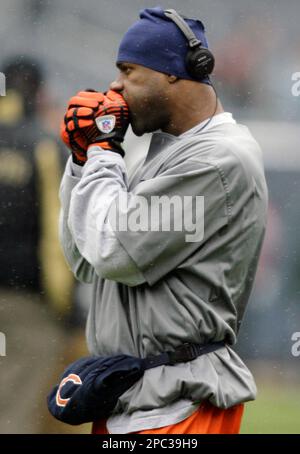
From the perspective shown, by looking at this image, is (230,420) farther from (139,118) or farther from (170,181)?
(139,118)

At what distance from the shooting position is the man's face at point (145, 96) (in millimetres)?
2436

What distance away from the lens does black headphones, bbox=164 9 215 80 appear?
2.41 meters

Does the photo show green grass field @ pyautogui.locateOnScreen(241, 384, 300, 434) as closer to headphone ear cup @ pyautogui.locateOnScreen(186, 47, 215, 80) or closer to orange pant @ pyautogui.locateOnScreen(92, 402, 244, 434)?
orange pant @ pyautogui.locateOnScreen(92, 402, 244, 434)

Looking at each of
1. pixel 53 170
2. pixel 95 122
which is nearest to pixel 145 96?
pixel 95 122

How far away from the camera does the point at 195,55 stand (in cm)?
242

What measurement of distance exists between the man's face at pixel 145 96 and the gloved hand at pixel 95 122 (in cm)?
3

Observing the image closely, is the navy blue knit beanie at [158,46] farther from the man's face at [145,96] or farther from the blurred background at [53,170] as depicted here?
the blurred background at [53,170]

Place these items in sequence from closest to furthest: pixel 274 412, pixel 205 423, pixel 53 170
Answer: pixel 205 423
pixel 53 170
pixel 274 412

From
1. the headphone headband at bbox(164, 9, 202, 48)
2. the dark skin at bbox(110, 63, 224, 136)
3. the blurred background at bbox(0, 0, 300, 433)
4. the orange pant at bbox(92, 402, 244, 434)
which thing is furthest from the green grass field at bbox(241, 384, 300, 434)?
the headphone headband at bbox(164, 9, 202, 48)

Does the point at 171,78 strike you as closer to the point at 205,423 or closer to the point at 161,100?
the point at 161,100

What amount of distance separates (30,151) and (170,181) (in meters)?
2.24

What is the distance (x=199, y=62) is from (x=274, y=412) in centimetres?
275

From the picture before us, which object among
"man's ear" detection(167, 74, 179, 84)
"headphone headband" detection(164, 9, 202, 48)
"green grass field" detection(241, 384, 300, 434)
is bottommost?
"green grass field" detection(241, 384, 300, 434)

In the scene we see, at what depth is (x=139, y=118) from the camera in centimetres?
245
